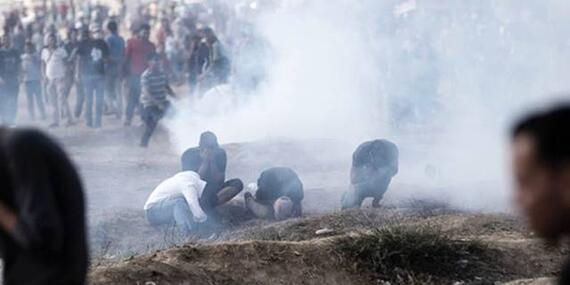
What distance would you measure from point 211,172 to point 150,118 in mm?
6303

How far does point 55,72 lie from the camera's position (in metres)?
21.6

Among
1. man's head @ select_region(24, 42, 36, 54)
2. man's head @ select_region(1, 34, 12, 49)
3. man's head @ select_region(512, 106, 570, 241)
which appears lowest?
man's head @ select_region(24, 42, 36, 54)

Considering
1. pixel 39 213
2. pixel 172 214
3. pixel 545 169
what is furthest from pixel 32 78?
pixel 545 169

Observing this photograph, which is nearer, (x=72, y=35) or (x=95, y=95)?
(x=95, y=95)

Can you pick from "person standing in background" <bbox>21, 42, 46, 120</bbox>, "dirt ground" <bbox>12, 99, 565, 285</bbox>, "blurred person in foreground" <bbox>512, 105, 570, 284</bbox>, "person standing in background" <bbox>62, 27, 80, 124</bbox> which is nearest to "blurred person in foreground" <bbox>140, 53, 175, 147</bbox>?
"dirt ground" <bbox>12, 99, 565, 285</bbox>

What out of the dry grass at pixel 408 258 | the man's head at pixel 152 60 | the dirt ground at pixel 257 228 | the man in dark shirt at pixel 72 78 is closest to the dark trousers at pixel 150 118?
the dirt ground at pixel 257 228

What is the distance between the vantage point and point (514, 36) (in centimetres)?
1914

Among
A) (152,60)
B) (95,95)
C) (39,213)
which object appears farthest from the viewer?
(95,95)

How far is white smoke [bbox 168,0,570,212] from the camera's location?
60.3 feet

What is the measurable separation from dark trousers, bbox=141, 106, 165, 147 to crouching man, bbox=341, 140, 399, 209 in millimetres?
6361

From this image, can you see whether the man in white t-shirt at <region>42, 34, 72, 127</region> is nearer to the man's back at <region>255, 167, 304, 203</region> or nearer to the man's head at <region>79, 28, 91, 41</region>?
the man's head at <region>79, 28, 91, 41</region>

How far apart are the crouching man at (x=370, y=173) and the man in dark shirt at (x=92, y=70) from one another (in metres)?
→ 9.12

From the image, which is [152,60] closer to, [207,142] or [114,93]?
[114,93]

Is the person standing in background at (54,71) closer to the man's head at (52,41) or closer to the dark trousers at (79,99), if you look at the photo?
the man's head at (52,41)
